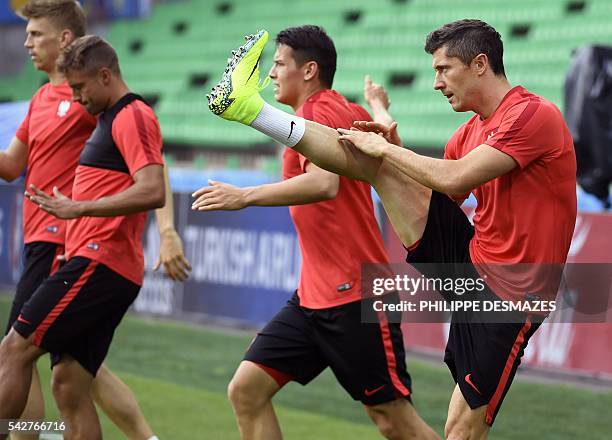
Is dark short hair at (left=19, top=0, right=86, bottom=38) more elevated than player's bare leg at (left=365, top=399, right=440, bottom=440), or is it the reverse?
dark short hair at (left=19, top=0, right=86, bottom=38)

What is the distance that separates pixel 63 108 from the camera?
580 cm

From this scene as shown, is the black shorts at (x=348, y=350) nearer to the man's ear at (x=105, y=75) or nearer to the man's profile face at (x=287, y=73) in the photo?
the man's profile face at (x=287, y=73)

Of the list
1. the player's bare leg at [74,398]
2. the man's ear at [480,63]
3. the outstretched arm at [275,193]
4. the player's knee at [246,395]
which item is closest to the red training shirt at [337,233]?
the outstretched arm at [275,193]

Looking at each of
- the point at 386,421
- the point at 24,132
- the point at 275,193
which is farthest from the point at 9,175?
the point at 386,421

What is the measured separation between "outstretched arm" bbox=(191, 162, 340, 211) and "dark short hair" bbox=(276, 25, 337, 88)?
693mm

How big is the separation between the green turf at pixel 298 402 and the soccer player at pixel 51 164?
0.95m

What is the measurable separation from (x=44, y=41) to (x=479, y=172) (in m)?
2.86

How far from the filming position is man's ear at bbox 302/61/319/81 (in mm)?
5324

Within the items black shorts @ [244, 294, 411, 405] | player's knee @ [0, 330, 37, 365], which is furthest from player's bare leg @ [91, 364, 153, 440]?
black shorts @ [244, 294, 411, 405]

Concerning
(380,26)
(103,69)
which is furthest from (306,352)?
(380,26)

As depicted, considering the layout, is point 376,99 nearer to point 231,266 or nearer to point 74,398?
point 74,398

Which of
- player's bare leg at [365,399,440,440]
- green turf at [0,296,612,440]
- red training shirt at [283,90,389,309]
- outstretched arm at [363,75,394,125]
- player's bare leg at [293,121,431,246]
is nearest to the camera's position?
player's bare leg at [293,121,431,246]

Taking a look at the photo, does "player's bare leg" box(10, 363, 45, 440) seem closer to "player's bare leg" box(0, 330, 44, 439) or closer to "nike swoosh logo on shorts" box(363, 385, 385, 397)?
"player's bare leg" box(0, 330, 44, 439)

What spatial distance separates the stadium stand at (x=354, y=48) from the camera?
16906 mm
